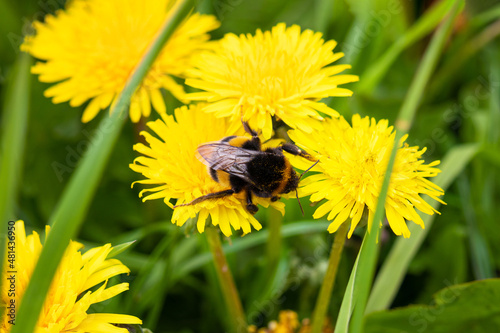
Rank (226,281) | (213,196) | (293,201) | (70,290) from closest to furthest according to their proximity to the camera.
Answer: (70,290) → (213,196) → (226,281) → (293,201)

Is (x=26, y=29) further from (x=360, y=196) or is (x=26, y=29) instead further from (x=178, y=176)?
(x=360, y=196)

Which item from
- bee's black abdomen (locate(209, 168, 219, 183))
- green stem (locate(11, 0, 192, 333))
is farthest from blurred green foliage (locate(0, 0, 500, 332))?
green stem (locate(11, 0, 192, 333))

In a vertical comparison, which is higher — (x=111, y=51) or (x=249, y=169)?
(x=111, y=51)

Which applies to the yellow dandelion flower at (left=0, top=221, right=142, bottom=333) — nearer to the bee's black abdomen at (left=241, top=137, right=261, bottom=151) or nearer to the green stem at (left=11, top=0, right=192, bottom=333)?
the green stem at (left=11, top=0, right=192, bottom=333)

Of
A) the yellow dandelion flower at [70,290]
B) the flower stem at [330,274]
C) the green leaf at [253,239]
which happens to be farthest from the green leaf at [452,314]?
the yellow dandelion flower at [70,290]

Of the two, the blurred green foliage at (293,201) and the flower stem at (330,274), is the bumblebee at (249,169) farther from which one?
the blurred green foliage at (293,201)

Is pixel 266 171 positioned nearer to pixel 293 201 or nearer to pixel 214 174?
pixel 214 174

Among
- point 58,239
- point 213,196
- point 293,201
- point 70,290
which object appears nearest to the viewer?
point 58,239

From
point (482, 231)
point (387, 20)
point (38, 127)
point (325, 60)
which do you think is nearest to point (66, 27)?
point (38, 127)

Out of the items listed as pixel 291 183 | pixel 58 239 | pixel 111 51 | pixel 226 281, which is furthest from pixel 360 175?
pixel 111 51
